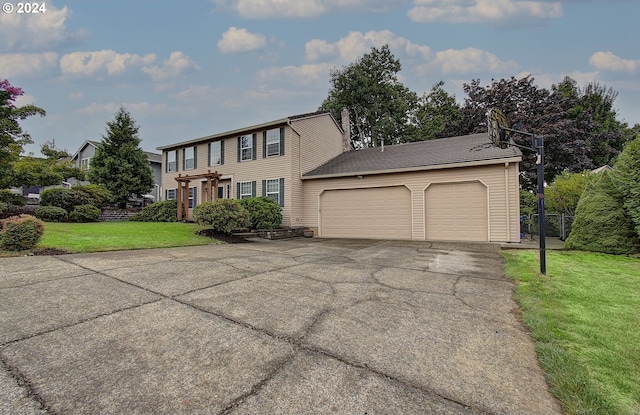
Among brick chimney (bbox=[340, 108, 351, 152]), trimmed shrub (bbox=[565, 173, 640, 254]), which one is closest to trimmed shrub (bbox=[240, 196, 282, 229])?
brick chimney (bbox=[340, 108, 351, 152])

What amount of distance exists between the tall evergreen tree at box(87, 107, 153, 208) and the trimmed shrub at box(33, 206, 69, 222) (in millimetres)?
5298

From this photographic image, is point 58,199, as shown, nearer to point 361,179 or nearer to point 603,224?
point 361,179

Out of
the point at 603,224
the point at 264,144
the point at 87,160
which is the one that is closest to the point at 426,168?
the point at 603,224

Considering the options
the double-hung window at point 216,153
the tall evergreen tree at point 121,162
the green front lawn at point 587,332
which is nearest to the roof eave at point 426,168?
the green front lawn at point 587,332

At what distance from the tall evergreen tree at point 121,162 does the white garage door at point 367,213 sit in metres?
12.6

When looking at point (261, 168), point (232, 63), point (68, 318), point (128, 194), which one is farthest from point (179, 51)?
point (68, 318)

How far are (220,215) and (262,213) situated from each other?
2.10m

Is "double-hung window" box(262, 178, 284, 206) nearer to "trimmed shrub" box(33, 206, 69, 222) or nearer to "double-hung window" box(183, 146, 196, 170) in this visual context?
"double-hung window" box(183, 146, 196, 170)

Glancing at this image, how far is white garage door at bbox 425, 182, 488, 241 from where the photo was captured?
10.1 metres

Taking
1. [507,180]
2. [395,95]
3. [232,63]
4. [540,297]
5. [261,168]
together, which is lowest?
[540,297]

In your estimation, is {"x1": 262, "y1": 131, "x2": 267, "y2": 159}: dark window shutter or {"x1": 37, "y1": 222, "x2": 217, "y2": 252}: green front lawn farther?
{"x1": 262, "y1": 131, "x2": 267, "y2": 159}: dark window shutter

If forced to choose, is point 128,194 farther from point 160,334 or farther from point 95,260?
point 160,334

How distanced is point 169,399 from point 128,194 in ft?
63.4

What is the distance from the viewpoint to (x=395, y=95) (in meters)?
25.3
